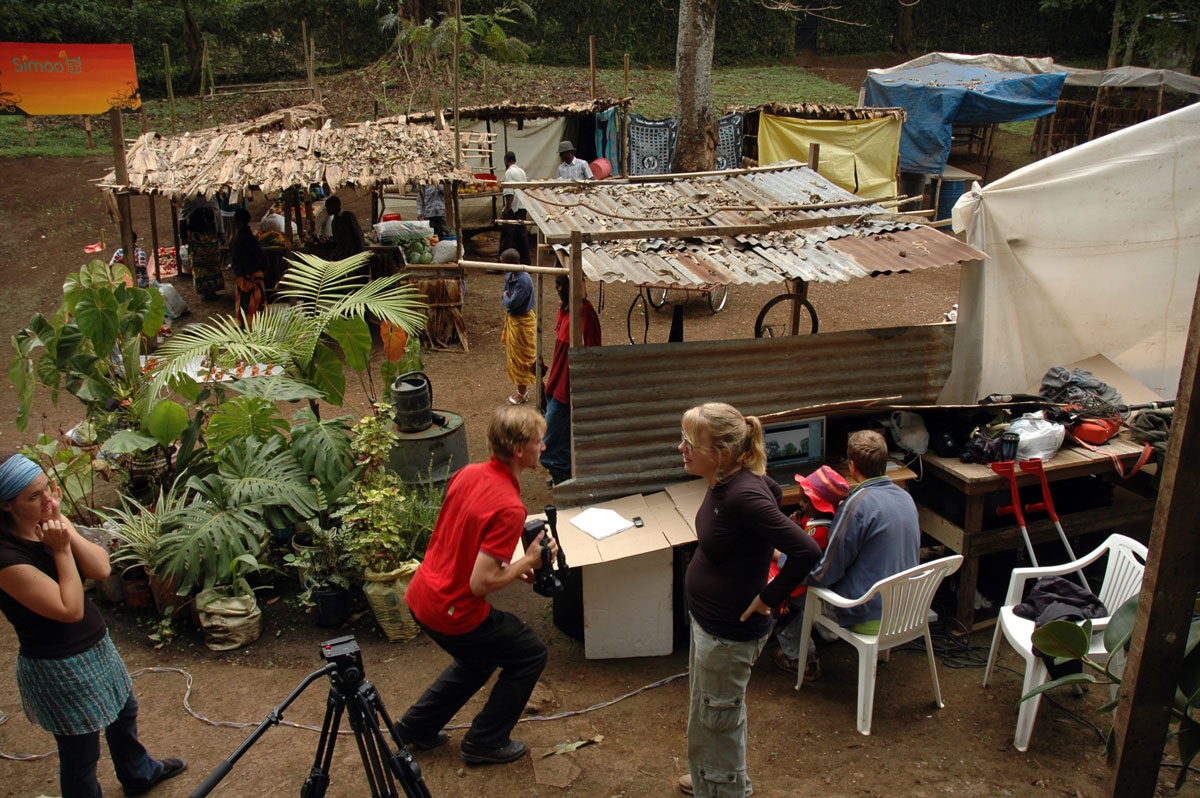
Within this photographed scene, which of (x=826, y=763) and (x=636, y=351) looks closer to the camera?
(x=826, y=763)

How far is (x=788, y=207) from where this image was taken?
228 inches

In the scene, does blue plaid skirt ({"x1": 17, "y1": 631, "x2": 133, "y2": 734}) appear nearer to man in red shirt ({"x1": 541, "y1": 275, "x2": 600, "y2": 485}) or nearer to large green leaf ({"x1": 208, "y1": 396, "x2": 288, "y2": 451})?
large green leaf ({"x1": 208, "y1": 396, "x2": 288, "y2": 451})

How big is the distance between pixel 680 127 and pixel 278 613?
11.1 m

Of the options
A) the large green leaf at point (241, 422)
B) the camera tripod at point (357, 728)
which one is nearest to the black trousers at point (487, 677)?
the camera tripod at point (357, 728)

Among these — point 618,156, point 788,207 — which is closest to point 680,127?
point 618,156

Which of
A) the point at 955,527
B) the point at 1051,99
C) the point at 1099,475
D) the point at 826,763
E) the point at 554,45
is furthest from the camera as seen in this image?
the point at 554,45

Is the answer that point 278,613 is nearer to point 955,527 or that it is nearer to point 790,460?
point 790,460

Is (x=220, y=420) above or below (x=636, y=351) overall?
below

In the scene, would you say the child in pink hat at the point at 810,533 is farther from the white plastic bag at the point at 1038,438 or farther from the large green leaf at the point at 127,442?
the large green leaf at the point at 127,442

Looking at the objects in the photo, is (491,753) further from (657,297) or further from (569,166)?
(569,166)

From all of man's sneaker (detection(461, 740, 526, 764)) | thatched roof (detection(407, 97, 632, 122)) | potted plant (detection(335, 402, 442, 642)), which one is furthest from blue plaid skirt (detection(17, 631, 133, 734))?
thatched roof (detection(407, 97, 632, 122))

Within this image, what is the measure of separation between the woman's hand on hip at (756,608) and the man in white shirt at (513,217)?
5.90 m

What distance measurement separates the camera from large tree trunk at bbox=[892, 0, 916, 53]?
2758 cm

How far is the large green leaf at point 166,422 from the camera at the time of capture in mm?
5234
